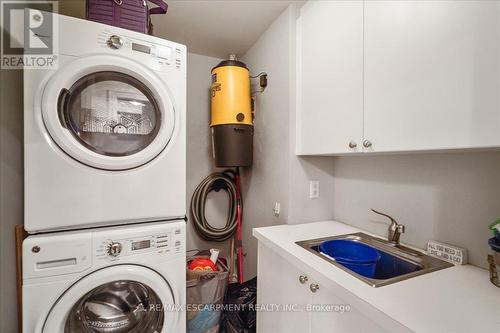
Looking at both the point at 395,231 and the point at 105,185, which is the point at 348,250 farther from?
the point at 105,185

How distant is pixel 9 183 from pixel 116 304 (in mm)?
804

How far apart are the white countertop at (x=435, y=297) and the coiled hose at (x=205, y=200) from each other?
1.26 meters

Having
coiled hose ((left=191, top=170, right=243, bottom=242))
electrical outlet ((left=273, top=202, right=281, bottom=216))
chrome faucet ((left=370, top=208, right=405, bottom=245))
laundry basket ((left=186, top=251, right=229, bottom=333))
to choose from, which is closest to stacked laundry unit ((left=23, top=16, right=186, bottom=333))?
laundry basket ((left=186, top=251, right=229, bottom=333))

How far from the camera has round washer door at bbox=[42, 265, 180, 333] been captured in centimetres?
95

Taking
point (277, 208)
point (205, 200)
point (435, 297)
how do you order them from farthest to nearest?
1. point (205, 200)
2. point (277, 208)
3. point (435, 297)

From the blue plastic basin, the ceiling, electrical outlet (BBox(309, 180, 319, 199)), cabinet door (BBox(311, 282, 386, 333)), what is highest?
the ceiling

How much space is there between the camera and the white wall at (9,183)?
1.02 m

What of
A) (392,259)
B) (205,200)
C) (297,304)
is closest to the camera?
(297,304)

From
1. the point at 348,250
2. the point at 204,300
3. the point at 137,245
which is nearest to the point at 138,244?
the point at 137,245

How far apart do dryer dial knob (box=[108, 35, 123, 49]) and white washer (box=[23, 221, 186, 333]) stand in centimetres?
91

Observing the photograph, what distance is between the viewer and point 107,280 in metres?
1.00

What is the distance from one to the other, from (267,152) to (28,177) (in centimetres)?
140

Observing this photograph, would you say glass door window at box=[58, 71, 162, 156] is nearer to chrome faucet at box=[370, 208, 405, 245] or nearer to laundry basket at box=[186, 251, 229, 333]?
laundry basket at box=[186, 251, 229, 333]

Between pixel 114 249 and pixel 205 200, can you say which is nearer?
pixel 114 249
